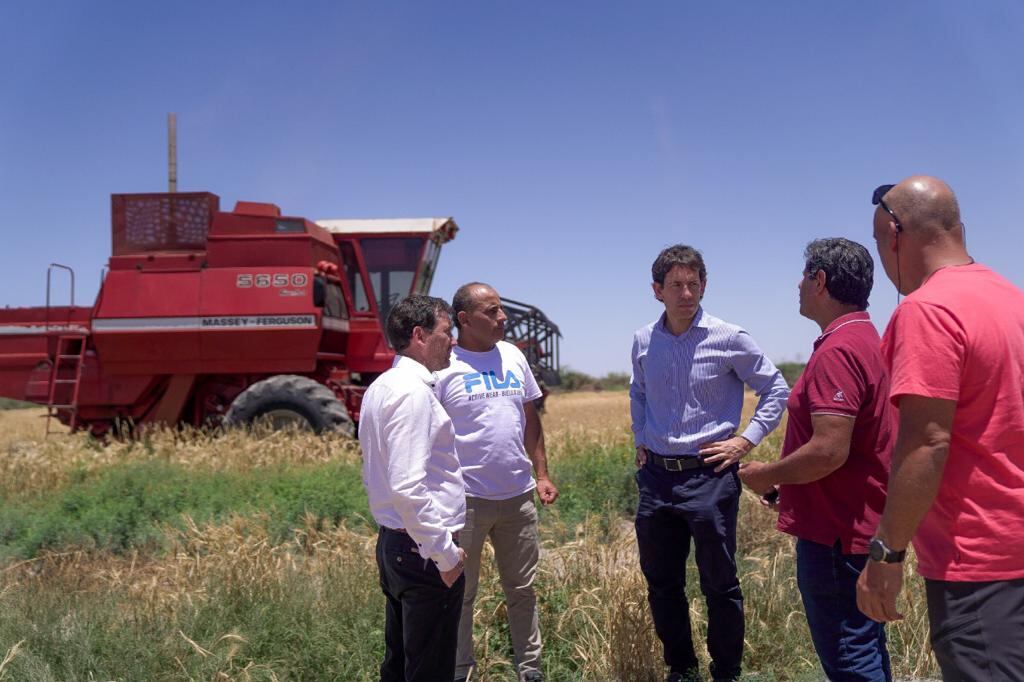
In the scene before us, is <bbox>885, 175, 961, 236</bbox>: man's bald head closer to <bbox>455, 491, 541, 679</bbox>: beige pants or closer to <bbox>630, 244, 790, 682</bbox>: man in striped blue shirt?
<bbox>630, 244, 790, 682</bbox>: man in striped blue shirt

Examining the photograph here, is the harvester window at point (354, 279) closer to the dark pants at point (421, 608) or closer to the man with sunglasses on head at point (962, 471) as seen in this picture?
the dark pants at point (421, 608)

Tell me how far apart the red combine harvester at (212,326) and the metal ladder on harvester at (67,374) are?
0.03 meters

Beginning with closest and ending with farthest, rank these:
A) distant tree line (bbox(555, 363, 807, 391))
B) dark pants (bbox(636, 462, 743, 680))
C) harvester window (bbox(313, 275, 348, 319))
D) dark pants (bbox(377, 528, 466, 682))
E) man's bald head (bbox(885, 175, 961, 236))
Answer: man's bald head (bbox(885, 175, 961, 236)), dark pants (bbox(377, 528, 466, 682)), dark pants (bbox(636, 462, 743, 680)), harvester window (bbox(313, 275, 348, 319)), distant tree line (bbox(555, 363, 807, 391))

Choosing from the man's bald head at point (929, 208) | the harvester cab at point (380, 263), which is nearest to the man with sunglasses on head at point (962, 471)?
the man's bald head at point (929, 208)

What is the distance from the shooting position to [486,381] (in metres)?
3.84

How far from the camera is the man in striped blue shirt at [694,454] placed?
355 centimetres

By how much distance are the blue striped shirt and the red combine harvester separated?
652cm

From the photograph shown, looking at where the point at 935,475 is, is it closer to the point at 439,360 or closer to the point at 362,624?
the point at 439,360

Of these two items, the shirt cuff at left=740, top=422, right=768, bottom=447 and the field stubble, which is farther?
the field stubble

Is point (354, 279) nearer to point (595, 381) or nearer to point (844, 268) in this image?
point (844, 268)

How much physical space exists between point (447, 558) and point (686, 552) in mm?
1400

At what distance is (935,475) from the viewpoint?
201 cm

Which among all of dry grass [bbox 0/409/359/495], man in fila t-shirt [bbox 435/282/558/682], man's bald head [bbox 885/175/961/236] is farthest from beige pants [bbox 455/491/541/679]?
dry grass [bbox 0/409/359/495]

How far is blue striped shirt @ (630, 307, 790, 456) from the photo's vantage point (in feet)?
12.1
